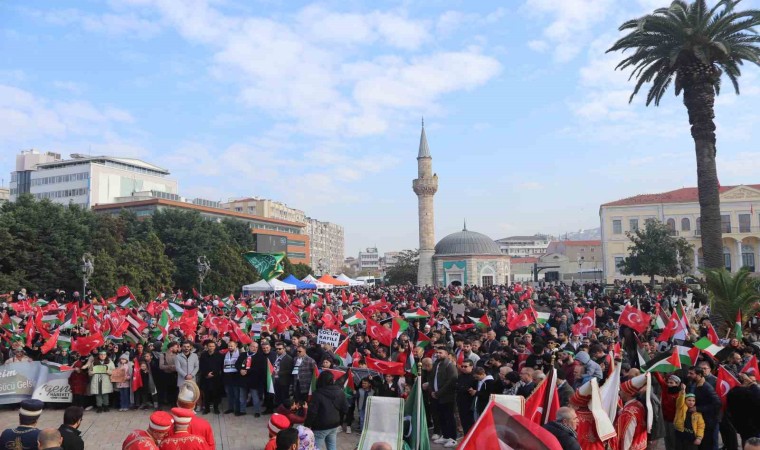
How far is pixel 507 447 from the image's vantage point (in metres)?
4.12

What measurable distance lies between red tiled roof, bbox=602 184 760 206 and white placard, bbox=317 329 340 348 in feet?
211

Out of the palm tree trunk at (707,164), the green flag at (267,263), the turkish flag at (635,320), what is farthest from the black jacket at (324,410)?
the green flag at (267,263)

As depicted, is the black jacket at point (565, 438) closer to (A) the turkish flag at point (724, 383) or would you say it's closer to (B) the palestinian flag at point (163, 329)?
(A) the turkish flag at point (724, 383)

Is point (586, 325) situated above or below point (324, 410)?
above

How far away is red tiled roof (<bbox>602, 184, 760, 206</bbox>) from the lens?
2712 inches

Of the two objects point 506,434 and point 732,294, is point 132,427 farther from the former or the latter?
point 732,294

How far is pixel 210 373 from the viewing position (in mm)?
11805

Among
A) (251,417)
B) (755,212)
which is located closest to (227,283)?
(251,417)

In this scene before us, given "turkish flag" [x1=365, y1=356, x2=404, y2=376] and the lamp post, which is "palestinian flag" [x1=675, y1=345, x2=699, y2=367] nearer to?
"turkish flag" [x1=365, y1=356, x2=404, y2=376]

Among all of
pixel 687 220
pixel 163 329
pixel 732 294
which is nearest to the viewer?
pixel 163 329

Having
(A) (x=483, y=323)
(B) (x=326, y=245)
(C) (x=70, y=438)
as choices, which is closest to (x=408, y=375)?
(C) (x=70, y=438)

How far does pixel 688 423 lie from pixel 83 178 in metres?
91.2

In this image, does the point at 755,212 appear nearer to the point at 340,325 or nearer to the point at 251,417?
the point at 340,325

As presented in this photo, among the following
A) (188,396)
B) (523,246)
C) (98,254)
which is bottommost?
(188,396)
